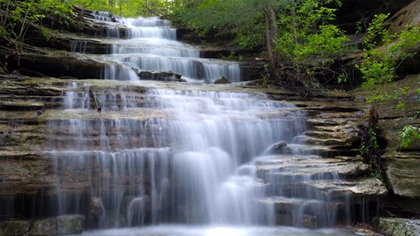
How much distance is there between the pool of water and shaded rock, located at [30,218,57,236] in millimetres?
440

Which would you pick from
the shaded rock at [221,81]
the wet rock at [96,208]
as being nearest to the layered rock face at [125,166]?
the wet rock at [96,208]

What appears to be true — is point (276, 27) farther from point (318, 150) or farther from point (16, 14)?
point (16, 14)

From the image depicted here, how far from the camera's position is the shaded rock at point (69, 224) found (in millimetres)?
4480

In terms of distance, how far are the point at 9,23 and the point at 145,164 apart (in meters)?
6.25

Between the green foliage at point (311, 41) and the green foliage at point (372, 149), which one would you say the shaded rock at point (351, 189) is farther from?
the green foliage at point (311, 41)

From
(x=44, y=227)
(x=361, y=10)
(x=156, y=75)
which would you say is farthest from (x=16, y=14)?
(x=361, y=10)

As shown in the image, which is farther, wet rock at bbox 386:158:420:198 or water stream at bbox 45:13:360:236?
wet rock at bbox 386:158:420:198

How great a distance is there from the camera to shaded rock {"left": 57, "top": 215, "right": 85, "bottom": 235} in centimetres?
448

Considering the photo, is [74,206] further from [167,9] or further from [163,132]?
[167,9]

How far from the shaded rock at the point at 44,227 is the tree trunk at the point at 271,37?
7.81m

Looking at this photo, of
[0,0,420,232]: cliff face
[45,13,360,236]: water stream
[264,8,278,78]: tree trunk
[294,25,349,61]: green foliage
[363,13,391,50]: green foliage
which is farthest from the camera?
[264,8,278,78]: tree trunk

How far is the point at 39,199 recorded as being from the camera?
15.1 feet

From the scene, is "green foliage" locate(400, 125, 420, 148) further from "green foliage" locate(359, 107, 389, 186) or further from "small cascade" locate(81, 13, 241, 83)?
"small cascade" locate(81, 13, 241, 83)

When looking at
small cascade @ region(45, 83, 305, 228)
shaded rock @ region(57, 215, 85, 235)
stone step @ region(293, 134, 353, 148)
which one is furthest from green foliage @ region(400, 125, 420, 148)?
shaded rock @ region(57, 215, 85, 235)
